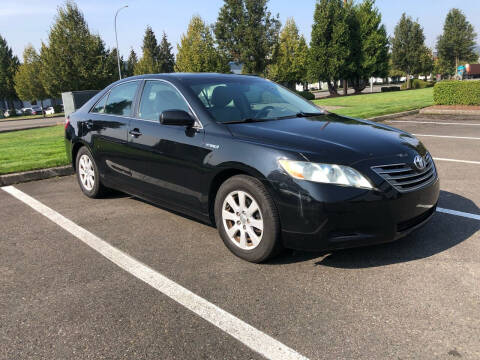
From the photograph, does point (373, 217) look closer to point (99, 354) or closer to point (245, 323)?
point (245, 323)

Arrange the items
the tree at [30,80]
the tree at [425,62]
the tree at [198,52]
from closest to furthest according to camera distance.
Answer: the tree at [198,52] < the tree at [30,80] < the tree at [425,62]

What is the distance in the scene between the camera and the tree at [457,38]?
64938 millimetres

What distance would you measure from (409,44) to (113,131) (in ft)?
204

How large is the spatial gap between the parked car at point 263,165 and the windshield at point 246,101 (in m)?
0.01

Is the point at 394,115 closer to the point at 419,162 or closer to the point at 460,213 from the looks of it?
the point at 460,213

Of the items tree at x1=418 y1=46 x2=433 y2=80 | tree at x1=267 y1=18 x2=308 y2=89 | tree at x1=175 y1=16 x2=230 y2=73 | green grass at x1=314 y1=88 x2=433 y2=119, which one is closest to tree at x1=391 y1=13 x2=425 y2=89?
tree at x1=418 y1=46 x2=433 y2=80

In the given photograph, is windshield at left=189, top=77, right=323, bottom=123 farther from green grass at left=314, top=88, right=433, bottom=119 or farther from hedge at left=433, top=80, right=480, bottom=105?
hedge at left=433, top=80, right=480, bottom=105

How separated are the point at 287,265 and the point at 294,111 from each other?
5.71 feet

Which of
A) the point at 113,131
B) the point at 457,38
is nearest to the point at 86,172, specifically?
the point at 113,131

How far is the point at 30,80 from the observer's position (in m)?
49.6

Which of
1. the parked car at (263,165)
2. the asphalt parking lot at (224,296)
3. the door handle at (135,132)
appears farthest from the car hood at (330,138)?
the door handle at (135,132)

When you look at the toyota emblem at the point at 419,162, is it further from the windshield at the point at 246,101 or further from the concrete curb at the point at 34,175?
the concrete curb at the point at 34,175

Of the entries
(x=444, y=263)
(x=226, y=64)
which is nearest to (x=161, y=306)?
(x=444, y=263)

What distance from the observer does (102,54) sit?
3256 centimetres
